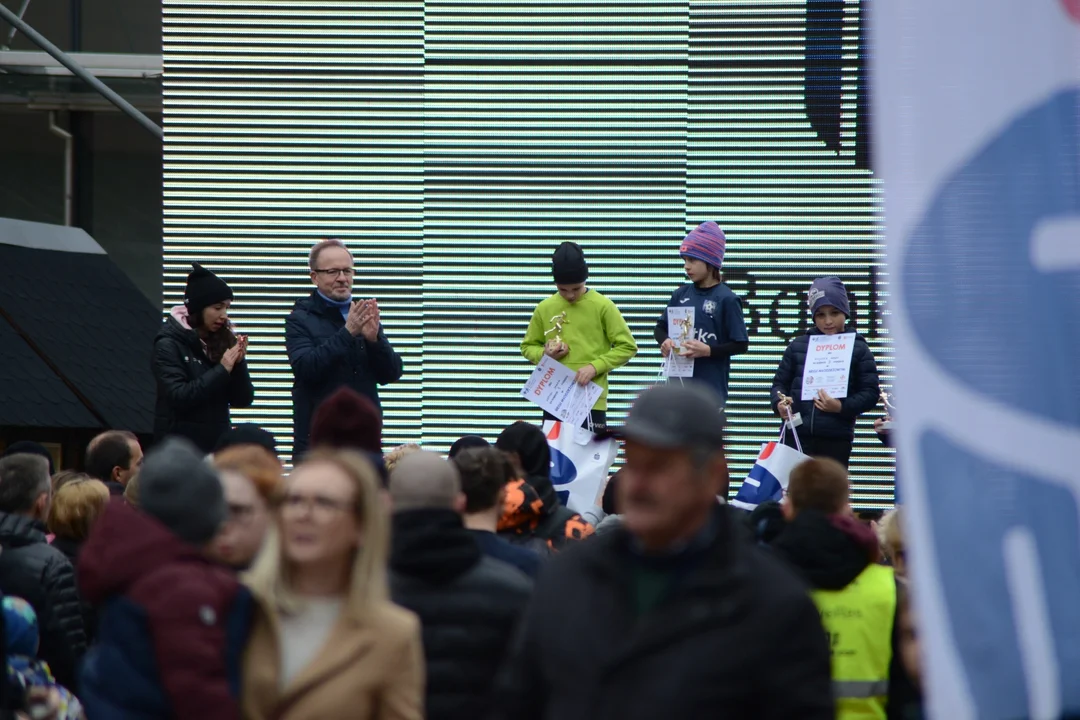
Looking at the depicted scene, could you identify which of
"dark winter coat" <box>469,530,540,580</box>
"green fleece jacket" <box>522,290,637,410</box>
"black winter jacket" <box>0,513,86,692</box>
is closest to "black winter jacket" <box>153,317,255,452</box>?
"green fleece jacket" <box>522,290,637,410</box>

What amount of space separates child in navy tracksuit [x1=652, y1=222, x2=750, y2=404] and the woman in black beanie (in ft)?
8.61

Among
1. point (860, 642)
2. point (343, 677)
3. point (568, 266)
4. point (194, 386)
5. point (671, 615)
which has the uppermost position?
point (568, 266)

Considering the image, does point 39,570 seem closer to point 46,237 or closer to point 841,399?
point 841,399

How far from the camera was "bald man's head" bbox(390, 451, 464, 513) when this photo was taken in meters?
4.18

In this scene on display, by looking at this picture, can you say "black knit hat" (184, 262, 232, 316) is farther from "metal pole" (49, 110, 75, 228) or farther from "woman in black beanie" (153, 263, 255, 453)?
"metal pole" (49, 110, 75, 228)

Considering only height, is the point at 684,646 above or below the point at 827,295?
below

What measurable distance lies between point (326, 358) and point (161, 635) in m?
4.83

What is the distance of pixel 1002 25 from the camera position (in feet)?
10.3

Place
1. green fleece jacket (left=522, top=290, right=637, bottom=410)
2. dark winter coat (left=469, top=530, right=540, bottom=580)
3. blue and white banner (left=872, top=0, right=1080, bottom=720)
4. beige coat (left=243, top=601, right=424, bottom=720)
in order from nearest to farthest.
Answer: blue and white banner (left=872, top=0, right=1080, bottom=720) < beige coat (left=243, top=601, right=424, bottom=720) < dark winter coat (left=469, top=530, right=540, bottom=580) < green fleece jacket (left=522, top=290, right=637, bottom=410)

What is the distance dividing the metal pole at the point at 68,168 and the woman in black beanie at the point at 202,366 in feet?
33.0

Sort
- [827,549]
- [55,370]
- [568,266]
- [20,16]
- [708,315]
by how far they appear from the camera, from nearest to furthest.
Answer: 1. [827,549]
2. [708,315]
3. [568,266]
4. [55,370]
5. [20,16]

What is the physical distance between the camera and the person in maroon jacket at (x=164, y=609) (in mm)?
3203

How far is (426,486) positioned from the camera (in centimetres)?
419

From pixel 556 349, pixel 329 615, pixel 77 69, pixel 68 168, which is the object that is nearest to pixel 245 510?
pixel 329 615
